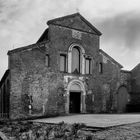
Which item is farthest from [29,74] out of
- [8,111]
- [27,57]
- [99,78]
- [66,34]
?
[99,78]

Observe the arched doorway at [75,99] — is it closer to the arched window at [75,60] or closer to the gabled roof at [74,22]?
the arched window at [75,60]

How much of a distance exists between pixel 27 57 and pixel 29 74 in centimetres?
134

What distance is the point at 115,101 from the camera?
2773 centimetres

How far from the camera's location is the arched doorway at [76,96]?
81.8ft

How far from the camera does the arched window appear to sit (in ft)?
82.4

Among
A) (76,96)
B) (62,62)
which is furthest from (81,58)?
(76,96)

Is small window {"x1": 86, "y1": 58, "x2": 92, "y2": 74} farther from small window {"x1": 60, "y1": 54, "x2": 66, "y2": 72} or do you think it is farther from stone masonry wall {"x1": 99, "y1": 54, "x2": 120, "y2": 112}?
small window {"x1": 60, "y1": 54, "x2": 66, "y2": 72}

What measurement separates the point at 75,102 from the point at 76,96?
1.78 ft

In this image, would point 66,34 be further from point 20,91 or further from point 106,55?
point 20,91

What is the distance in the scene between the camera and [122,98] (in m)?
28.5

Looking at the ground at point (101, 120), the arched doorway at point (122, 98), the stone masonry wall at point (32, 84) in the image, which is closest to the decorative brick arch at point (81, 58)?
the stone masonry wall at point (32, 84)

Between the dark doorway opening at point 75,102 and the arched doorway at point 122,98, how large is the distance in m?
4.76

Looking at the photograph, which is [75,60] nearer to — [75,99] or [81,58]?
[81,58]

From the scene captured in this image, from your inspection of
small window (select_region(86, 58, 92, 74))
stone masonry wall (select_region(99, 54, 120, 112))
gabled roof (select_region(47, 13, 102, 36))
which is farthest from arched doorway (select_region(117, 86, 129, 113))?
gabled roof (select_region(47, 13, 102, 36))
